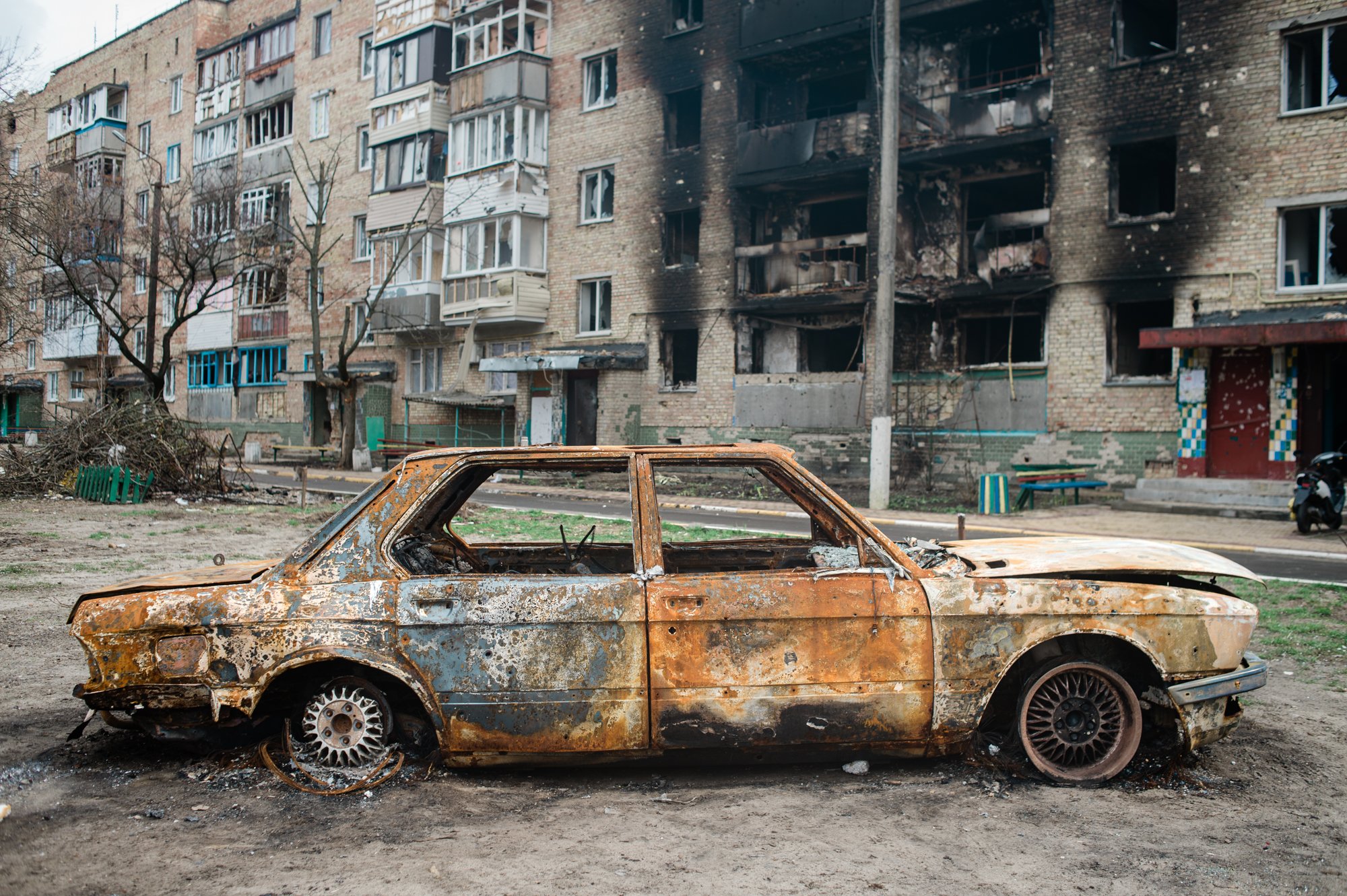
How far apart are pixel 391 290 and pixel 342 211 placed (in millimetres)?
5747

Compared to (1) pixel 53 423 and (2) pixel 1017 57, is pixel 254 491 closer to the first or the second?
(1) pixel 53 423

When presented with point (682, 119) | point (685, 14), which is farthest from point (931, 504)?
point (685, 14)

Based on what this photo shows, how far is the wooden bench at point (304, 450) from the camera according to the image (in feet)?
118

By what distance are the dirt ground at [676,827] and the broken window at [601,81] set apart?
28805 millimetres

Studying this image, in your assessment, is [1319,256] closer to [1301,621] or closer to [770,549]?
[1301,621]

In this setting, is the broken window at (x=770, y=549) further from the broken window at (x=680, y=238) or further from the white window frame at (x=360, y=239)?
the white window frame at (x=360, y=239)

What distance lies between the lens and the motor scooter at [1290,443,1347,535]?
591 inches

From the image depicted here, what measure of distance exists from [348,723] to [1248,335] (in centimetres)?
1845

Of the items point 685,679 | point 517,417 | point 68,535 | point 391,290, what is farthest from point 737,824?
point 391,290

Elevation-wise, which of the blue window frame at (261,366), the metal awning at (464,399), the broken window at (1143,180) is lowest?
the metal awning at (464,399)

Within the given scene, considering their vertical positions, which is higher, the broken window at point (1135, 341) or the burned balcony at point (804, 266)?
the burned balcony at point (804, 266)

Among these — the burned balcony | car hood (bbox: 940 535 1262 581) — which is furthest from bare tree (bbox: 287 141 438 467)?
car hood (bbox: 940 535 1262 581)

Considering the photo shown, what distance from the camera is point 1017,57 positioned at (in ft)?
81.7

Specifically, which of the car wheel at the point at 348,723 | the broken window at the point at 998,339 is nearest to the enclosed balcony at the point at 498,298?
the broken window at the point at 998,339
